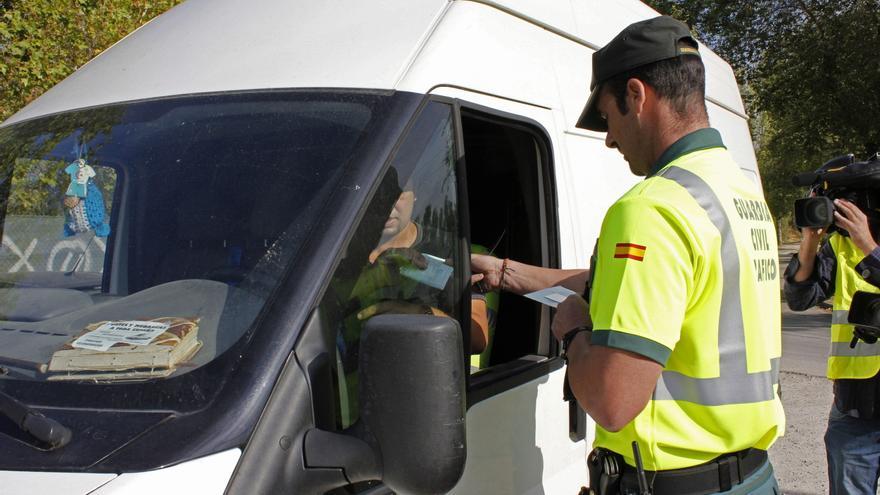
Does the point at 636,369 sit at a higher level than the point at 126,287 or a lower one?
lower

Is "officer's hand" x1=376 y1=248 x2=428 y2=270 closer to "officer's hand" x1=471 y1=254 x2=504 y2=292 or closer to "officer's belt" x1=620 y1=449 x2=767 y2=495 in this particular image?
"officer's hand" x1=471 y1=254 x2=504 y2=292

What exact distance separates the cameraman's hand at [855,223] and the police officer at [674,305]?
178cm

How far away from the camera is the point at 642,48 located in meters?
1.97

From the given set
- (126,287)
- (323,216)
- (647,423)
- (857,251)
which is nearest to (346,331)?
(323,216)

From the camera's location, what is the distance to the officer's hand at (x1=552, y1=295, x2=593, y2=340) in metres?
1.98

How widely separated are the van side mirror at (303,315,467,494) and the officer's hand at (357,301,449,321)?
0.38 m

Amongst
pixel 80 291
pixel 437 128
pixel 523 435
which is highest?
pixel 437 128

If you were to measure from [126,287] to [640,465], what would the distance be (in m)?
1.25

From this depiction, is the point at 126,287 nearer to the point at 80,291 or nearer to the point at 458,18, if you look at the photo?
the point at 80,291

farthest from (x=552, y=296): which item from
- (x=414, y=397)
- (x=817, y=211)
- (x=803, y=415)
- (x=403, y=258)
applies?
(x=803, y=415)

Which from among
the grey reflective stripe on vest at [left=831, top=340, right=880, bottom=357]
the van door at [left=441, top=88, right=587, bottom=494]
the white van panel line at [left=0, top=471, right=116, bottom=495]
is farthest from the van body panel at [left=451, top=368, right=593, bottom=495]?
the grey reflective stripe on vest at [left=831, top=340, right=880, bottom=357]

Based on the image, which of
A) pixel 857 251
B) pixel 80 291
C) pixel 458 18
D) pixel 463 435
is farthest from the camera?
pixel 857 251

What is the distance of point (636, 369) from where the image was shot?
68.8 inches

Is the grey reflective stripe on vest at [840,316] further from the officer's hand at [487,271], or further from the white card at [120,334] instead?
→ the white card at [120,334]
